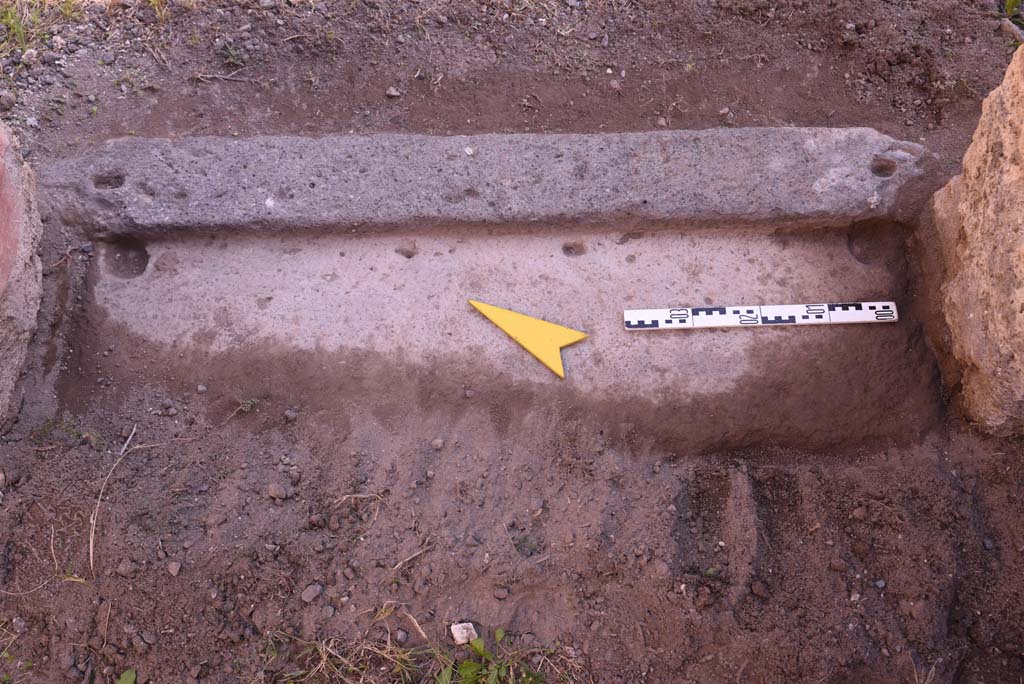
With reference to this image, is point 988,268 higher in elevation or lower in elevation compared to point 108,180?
higher

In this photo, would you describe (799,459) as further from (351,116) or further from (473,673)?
(351,116)

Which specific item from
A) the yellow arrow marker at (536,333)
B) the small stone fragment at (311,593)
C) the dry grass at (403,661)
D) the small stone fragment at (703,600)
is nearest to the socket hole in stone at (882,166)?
the yellow arrow marker at (536,333)

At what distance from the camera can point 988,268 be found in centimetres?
252

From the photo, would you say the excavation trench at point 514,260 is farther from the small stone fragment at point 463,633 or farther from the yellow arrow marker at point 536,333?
the small stone fragment at point 463,633

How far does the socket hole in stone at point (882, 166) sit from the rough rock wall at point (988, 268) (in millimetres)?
254

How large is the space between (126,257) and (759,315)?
2489mm

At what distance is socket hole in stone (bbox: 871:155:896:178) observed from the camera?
10.2 ft

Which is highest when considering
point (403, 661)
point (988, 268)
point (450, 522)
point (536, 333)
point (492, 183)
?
point (988, 268)

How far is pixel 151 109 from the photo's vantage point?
3377mm

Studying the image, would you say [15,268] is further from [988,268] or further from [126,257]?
[988,268]

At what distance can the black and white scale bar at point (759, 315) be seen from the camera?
2.99 metres

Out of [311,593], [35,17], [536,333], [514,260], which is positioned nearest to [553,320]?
[536,333]

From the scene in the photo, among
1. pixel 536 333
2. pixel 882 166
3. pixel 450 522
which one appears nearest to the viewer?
pixel 450 522

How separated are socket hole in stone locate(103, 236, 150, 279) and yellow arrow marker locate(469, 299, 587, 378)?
133 cm
